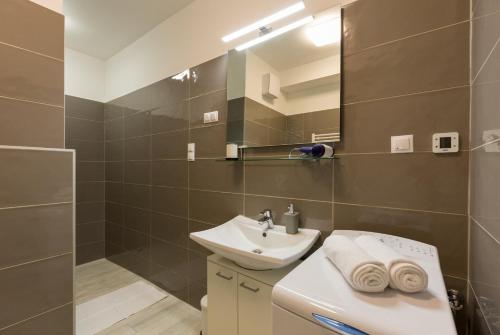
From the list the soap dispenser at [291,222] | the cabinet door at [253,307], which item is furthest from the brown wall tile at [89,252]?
the soap dispenser at [291,222]

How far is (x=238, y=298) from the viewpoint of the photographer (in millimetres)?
1206

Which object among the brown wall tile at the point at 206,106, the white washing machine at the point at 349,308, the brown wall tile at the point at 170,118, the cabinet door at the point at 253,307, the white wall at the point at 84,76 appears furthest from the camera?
the white wall at the point at 84,76

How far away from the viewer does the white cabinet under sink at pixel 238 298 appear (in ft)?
3.66

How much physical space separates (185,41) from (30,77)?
45.8 inches

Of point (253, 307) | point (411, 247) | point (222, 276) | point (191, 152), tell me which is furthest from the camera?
point (191, 152)

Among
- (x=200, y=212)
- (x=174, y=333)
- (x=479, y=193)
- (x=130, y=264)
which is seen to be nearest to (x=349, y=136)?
(x=479, y=193)

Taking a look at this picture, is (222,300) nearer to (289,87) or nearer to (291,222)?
(291,222)

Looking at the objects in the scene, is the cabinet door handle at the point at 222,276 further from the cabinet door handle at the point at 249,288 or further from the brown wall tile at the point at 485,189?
the brown wall tile at the point at 485,189

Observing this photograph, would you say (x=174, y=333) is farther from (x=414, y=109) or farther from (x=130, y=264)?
(x=414, y=109)

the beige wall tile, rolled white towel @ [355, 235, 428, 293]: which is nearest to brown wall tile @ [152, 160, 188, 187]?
the beige wall tile

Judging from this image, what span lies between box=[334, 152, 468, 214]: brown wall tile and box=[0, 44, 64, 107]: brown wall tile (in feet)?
5.81

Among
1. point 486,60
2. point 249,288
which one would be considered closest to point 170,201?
point 249,288

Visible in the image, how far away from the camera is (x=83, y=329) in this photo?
169 cm

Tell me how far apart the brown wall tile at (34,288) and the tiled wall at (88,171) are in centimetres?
169
